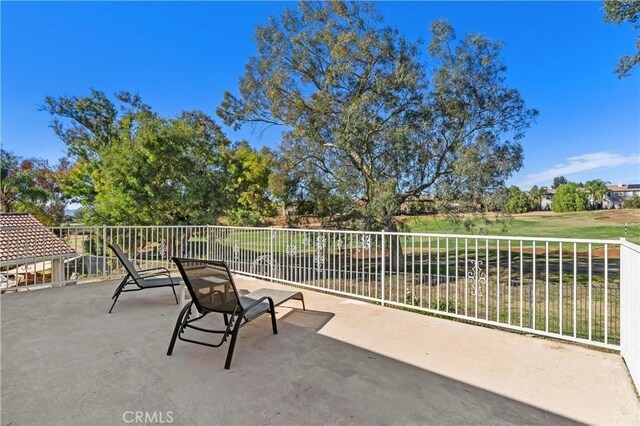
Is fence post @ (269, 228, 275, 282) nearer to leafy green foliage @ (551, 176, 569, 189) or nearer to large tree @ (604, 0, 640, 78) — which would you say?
large tree @ (604, 0, 640, 78)

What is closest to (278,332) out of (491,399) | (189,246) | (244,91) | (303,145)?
(491,399)

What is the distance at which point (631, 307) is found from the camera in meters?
2.40

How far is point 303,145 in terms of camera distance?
12.2m

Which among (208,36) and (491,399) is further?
(208,36)

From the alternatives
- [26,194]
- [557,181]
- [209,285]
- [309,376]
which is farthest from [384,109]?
[557,181]

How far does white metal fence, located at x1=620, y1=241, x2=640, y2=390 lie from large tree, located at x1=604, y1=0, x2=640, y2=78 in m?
8.49

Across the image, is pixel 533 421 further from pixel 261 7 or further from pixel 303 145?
pixel 261 7

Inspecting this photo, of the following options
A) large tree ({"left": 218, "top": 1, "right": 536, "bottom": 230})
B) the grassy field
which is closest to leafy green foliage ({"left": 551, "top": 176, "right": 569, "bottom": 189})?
the grassy field

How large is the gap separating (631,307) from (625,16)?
912cm

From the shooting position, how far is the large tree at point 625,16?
734 cm

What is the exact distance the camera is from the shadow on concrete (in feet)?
6.06

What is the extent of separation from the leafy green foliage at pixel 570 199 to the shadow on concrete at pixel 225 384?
30.9 meters

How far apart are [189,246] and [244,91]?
8899 millimetres

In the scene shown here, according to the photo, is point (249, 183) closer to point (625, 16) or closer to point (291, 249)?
point (291, 249)
